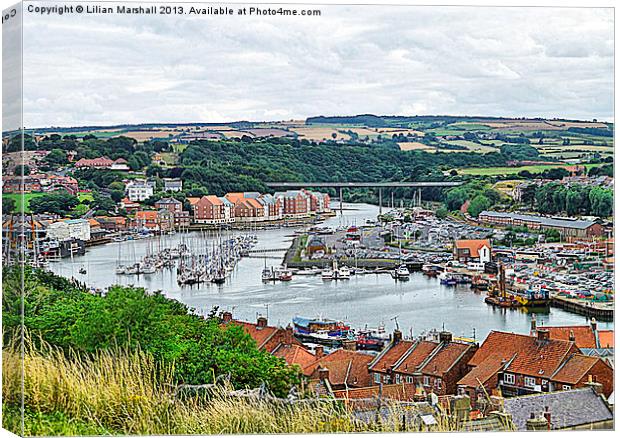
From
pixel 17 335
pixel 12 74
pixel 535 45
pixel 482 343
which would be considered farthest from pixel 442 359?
pixel 12 74

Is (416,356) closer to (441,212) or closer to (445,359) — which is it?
(445,359)

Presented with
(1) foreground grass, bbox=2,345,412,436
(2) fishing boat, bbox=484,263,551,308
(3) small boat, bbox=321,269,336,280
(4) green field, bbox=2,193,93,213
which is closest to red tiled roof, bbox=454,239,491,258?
(2) fishing boat, bbox=484,263,551,308

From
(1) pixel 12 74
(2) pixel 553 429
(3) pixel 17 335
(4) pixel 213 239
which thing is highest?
(1) pixel 12 74

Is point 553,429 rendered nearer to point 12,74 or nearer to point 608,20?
point 608,20

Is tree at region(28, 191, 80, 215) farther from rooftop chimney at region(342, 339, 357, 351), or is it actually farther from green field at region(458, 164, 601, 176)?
green field at region(458, 164, 601, 176)

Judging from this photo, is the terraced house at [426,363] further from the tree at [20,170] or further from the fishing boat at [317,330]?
the tree at [20,170]

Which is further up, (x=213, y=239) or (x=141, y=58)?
(x=141, y=58)

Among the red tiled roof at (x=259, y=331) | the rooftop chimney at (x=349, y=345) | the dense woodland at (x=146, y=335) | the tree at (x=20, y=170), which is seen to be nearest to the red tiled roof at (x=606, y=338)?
the rooftop chimney at (x=349, y=345)

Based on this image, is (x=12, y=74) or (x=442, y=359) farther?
(x=442, y=359)
